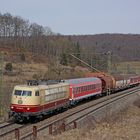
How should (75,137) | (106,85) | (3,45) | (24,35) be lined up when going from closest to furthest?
(75,137), (106,85), (3,45), (24,35)

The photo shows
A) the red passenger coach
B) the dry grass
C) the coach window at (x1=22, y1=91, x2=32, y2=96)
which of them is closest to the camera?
the dry grass

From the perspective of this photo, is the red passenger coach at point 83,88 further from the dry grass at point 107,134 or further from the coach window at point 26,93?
the dry grass at point 107,134

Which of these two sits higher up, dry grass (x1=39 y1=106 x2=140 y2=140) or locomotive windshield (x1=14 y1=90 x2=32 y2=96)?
locomotive windshield (x1=14 y1=90 x2=32 y2=96)

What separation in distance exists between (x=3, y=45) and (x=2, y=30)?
13675 mm

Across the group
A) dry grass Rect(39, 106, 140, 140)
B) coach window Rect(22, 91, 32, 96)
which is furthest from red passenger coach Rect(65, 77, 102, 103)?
dry grass Rect(39, 106, 140, 140)

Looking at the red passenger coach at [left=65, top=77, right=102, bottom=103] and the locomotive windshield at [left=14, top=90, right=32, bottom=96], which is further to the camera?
the red passenger coach at [left=65, top=77, right=102, bottom=103]

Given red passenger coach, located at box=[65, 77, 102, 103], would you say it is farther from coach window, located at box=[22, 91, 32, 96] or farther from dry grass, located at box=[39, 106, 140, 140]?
dry grass, located at box=[39, 106, 140, 140]

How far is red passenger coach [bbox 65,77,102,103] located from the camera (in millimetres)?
41463

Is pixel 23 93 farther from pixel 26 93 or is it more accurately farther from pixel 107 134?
pixel 107 134

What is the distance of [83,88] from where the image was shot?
4741 cm

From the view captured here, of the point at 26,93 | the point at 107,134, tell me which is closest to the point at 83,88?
the point at 26,93

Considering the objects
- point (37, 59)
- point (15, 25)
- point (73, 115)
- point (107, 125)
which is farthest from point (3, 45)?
point (107, 125)

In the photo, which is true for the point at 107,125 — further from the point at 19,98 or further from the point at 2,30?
the point at 2,30

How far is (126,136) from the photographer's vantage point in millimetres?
21328
